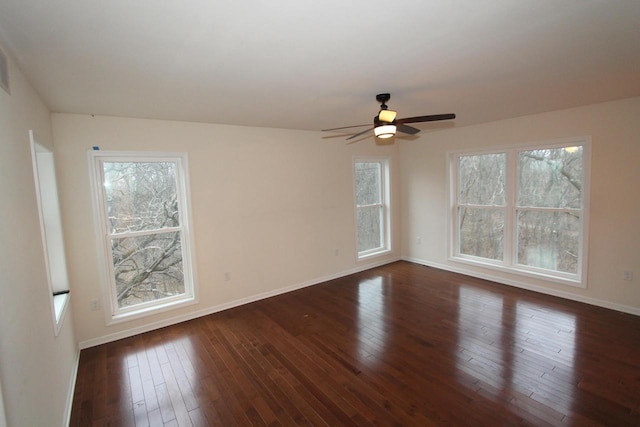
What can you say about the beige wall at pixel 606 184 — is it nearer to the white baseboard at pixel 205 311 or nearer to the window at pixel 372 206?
the window at pixel 372 206

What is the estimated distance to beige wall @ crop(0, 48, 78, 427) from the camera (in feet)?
4.39

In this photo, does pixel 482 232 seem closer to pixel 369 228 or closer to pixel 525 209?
pixel 525 209

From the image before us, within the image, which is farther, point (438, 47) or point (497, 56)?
point (497, 56)

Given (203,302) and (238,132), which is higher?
(238,132)

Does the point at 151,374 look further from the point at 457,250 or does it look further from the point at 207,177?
the point at 457,250

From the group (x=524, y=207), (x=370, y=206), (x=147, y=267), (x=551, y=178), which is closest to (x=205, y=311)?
(x=147, y=267)

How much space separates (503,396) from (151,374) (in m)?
2.94

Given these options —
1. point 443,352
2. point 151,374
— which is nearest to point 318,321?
point 443,352

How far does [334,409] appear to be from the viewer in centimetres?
222

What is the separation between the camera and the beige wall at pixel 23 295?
134 cm

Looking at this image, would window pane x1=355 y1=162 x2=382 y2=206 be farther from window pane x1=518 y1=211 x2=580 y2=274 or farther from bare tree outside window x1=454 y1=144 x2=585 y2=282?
window pane x1=518 y1=211 x2=580 y2=274

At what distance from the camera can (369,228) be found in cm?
577

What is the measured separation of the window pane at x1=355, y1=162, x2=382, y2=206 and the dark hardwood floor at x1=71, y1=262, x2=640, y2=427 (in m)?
2.17

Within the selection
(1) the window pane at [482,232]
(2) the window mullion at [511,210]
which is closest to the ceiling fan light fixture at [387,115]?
(2) the window mullion at [511,210]
